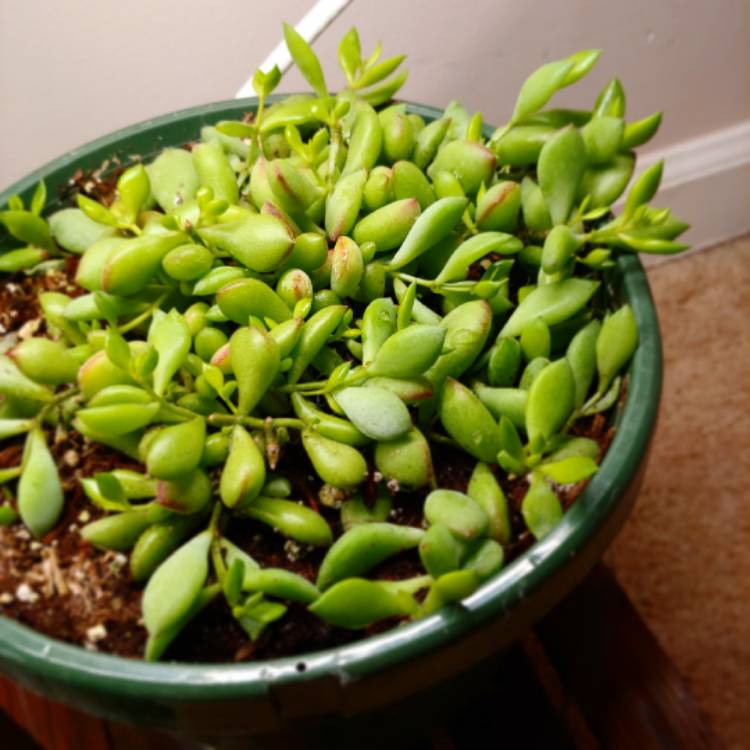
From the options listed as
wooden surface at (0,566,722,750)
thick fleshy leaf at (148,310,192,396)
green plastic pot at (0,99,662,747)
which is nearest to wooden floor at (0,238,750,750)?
wooden surface at (0,566,722,750)

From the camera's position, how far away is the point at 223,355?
0.48 metres

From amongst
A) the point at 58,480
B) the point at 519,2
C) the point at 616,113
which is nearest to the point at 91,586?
the point at 58,480

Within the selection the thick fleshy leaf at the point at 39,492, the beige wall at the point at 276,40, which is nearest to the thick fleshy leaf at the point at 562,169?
A: the thick fleshy leaf at the point at 39,492

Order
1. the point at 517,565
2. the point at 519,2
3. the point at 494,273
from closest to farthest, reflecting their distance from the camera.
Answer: the point at 517,565 → the point at 494,273 → the point at 519,2

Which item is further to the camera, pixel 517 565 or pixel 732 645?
pixel 732 645

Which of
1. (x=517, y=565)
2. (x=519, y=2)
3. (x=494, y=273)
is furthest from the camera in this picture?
(x=519, y=2)

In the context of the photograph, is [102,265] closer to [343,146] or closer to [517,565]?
[343,146]

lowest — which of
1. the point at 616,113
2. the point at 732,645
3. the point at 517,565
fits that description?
the point at 732,645

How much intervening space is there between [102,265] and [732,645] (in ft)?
3.14

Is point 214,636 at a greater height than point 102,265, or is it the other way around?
point 102,265

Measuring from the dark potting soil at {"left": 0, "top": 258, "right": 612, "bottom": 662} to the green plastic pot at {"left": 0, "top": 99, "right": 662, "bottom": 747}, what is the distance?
3 centimetres

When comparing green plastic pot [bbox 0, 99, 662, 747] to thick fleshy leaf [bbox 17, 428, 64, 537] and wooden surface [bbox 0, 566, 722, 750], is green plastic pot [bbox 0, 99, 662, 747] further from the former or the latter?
wooden surface [bbox 0, 566, 722, 750]

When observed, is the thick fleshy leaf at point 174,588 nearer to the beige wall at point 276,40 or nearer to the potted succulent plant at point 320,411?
the potted succulent plant at point 320,411

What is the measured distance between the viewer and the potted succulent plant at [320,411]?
0.42 meters
